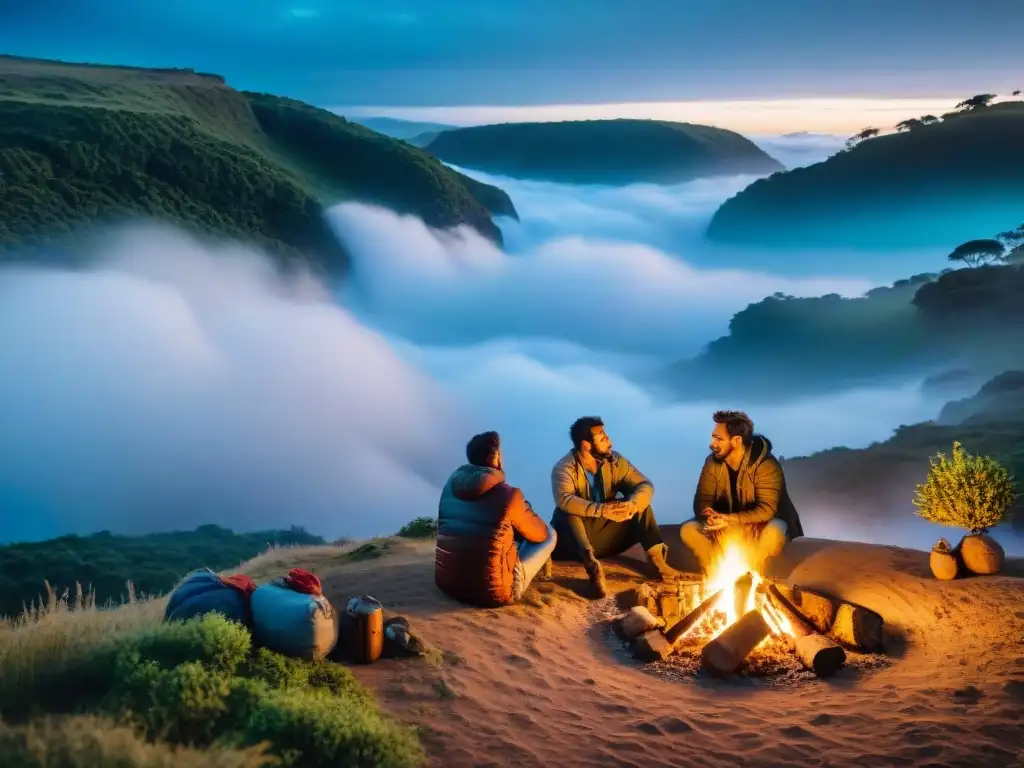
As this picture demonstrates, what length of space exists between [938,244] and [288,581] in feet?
113

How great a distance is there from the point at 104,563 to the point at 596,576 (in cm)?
1928

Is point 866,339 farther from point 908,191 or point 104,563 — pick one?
point 104,563

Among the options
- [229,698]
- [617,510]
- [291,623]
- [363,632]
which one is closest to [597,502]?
[617,510]

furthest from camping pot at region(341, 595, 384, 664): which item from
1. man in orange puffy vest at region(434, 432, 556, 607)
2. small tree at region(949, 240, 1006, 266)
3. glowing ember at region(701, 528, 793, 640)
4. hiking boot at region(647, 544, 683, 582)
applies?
small tree at region(949, 240, 1006, 266)

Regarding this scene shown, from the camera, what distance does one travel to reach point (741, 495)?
778cm

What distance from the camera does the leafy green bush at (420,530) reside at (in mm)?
10906

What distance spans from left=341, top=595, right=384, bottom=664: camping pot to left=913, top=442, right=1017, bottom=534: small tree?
4898 millimetres

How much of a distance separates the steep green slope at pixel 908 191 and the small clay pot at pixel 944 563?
2823 centimetres

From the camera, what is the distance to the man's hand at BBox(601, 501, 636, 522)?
782cm

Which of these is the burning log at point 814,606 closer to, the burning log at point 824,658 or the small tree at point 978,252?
the burning log at point 824,658

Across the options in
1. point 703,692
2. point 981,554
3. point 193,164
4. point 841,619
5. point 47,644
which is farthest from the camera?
point 193,164

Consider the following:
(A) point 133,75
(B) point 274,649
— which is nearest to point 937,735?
(B) point 274,649

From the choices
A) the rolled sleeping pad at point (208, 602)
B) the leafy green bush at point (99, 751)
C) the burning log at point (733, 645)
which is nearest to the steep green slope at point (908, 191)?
the burning log at point (733, 645)

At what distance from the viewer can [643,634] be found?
22.1ft
